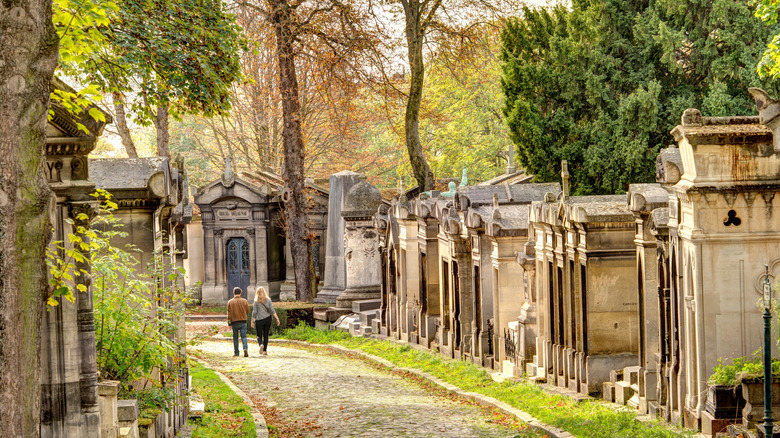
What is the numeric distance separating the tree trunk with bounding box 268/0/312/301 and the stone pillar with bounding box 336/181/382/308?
10.8 ft

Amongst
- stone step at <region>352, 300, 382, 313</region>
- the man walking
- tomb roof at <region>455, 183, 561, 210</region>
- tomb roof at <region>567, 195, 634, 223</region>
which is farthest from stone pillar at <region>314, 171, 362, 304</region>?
tomb roof at <region>567, 195, 634, 223</region>

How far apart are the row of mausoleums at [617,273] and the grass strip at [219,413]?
13.3ft

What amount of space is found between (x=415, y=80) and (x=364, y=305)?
5.70m

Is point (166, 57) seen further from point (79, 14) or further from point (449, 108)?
point (449, 108)

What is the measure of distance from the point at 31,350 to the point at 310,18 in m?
20.5

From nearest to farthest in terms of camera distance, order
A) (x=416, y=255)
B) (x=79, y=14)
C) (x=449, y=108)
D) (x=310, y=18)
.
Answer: (x=79, y=14)
(x=416, y=255)
(x=310, y=18)
(x=449, y=108)

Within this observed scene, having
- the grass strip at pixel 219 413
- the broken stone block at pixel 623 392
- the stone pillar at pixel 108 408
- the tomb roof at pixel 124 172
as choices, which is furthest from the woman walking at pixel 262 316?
the stone pillar at pixel 108 408

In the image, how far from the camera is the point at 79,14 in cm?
672

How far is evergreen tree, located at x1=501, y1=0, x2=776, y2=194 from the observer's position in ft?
76.5

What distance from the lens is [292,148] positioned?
27062 millimetres

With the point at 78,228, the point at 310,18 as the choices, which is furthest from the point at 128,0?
the point at 310,18

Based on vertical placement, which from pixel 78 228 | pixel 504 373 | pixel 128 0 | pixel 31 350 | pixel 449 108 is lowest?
pixel 504 373

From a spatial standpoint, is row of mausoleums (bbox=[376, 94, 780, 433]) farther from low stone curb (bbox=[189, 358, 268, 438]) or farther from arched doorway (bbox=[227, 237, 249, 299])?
arched doorway (bbox=[227, 237, 249, 299])

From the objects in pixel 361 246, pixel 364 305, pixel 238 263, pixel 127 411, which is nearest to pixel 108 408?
pixel 127 411
